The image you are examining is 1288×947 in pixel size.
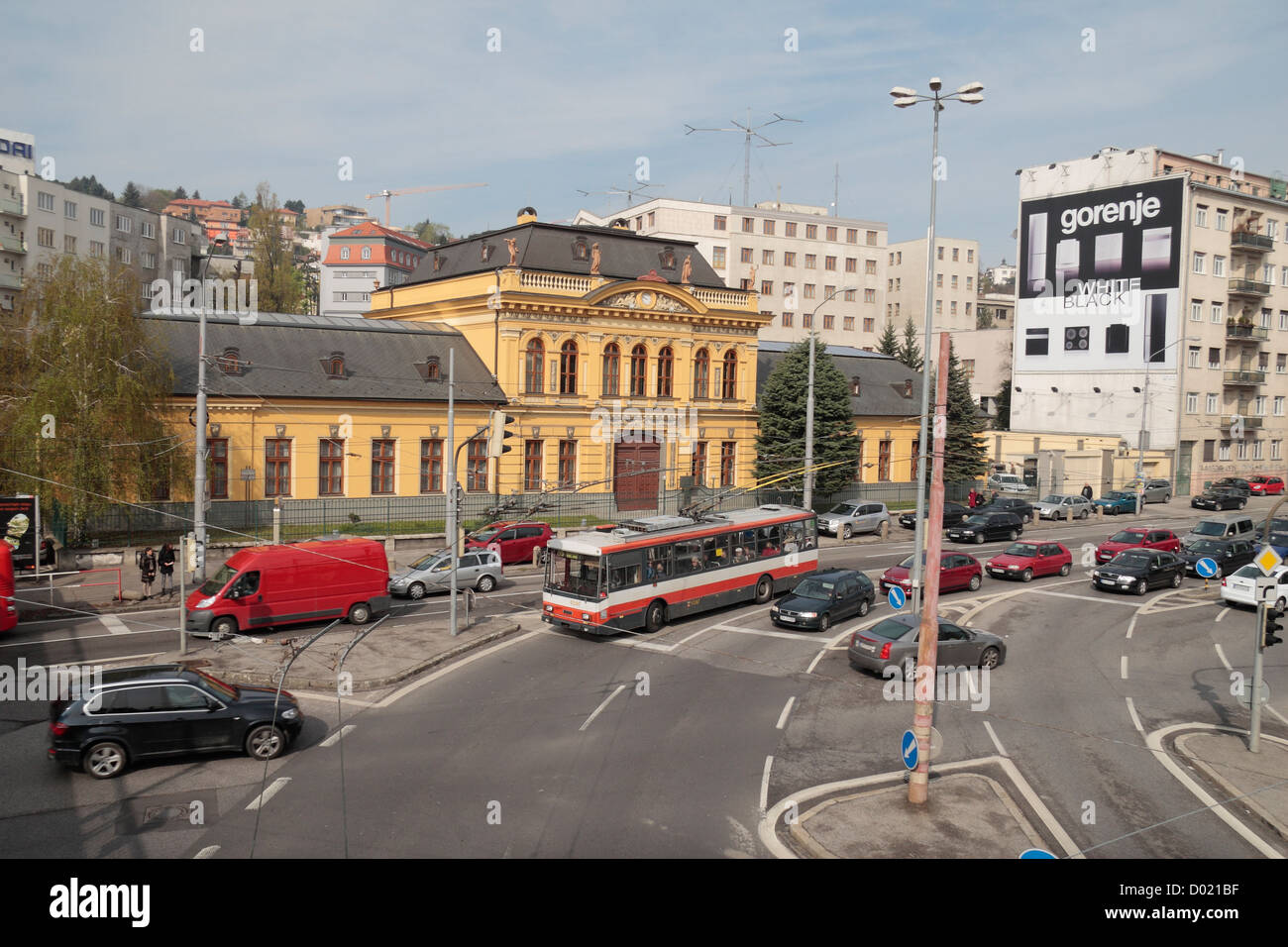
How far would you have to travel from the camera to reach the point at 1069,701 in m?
20.8

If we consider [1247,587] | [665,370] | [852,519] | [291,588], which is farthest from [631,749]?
[665,370]

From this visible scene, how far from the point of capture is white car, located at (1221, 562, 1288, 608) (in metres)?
30.1

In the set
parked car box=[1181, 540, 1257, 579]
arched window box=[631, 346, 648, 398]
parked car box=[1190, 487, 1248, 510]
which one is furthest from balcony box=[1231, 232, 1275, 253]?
arched window box=[631, 346, 648, 398]

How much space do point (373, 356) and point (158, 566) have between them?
15.2m

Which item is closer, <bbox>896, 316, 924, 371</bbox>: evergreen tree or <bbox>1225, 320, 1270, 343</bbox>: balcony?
<bbox>1225, 320, 1270, 343</bbox>: balcony

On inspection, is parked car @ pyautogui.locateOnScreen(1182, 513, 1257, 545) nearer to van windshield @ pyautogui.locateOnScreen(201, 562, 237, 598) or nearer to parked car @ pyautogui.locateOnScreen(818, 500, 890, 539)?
parked car @ pyautogui.locateOnScreen(818, 500, 890, 539)

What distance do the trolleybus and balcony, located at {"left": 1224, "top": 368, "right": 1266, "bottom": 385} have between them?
57717 mm

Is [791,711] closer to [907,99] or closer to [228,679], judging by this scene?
[228,679]

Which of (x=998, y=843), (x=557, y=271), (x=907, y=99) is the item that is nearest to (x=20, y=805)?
(x=998, y=843)

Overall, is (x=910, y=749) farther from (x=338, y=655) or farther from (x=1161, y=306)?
(x=1161, y=306)

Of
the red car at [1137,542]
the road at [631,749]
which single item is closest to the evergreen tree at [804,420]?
the red car at [1137,542]

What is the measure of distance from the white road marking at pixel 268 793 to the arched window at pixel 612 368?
35.7m

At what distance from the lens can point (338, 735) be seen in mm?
17469

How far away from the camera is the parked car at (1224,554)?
37188mm
